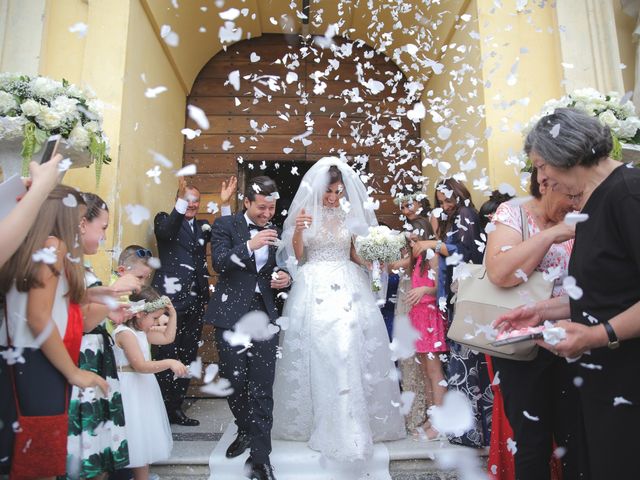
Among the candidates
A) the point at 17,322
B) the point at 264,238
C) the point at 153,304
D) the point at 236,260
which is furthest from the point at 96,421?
the point at 264,238

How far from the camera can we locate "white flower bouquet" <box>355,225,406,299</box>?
3.83m

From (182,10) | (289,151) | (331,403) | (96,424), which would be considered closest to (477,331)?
(331,403)

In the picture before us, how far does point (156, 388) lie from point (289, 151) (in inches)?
126

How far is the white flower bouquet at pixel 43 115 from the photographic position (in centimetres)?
296

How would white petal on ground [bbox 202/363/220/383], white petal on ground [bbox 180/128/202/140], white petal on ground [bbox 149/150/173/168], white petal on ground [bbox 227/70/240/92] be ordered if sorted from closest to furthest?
1. white petal on ground [bbox 149/150/173/168]
2. white petal on ground [bbox 202/363/220/383]
3. white petal on ground [bbox 180/128/202/140]
4. white petal on ground [bbox 227/70/240/92]

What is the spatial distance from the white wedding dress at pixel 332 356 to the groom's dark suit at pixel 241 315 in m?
0.40

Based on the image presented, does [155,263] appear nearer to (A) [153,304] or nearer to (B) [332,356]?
(A) [153,304]

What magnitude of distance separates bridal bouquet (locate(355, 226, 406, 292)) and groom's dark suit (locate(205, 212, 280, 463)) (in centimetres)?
67

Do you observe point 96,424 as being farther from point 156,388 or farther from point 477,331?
point 477,331

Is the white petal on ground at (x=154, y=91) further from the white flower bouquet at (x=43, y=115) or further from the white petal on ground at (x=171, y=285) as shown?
the white petal on ground at (x=171, y=285)

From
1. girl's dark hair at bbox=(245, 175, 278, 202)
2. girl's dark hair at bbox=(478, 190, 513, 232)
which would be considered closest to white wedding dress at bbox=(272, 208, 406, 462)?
girl's dark hair at bbox=(245, 175, 278, 202)

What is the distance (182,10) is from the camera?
16.7 feet

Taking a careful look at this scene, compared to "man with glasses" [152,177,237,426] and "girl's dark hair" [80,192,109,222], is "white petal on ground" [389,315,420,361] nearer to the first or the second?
"man with glasses" [152,177,237,426]

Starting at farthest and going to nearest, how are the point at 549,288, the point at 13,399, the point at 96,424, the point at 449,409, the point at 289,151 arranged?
1. the point at 289,151
2. the point at 449,409
3. the point at 96,424
4. the point at 549,288
5. the point at 13,399
